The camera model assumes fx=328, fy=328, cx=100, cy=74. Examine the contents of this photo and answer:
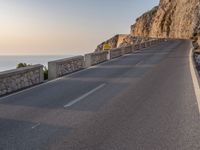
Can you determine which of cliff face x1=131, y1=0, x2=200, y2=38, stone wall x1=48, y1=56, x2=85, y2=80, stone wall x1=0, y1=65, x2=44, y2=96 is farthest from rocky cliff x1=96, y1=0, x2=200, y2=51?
stone wall x1=0, y1=65, x2=44, y2=96

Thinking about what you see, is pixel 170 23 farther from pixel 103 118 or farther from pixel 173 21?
pixel 103 118

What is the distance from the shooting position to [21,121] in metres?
7.76

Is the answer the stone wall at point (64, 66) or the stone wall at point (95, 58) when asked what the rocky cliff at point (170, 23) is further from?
the stone wall at point (64, 66)

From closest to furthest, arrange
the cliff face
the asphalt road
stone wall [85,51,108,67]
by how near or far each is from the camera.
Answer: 1. the asphalt road
2. stone wall [85,51,108,67]
3. the cliff face

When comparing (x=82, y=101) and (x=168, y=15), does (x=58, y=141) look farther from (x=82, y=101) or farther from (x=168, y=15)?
(x=168, y=15)

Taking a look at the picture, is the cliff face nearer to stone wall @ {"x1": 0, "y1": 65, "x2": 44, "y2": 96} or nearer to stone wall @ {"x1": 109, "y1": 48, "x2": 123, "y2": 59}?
stone wall @ {"x1": 109, "y1": 48, "x2": 123, "y2": 59}

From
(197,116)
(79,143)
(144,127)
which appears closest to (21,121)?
(79,143)

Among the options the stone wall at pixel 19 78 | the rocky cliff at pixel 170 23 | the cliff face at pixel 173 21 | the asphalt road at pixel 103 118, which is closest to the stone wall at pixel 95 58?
the stone wall at pixel 19 78

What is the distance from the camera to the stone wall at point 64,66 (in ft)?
56.0

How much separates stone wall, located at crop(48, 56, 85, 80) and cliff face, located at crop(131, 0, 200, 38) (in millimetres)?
63980

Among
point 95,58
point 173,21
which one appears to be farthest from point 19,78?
point 173,21

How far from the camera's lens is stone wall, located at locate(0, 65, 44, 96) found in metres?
12.3

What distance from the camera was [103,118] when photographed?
25.5 ft

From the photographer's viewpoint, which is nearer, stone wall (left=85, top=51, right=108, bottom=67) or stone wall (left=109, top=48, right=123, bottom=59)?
stone wall (left=85, top=51, right=108, bottom=67)
